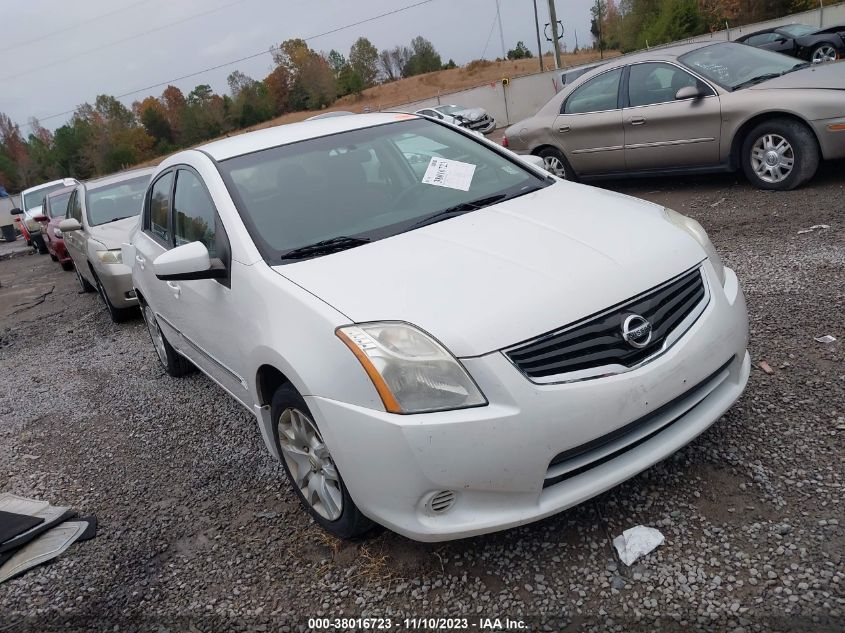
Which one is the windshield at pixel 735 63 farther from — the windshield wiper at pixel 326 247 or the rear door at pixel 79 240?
the rear door at pixel 79 240

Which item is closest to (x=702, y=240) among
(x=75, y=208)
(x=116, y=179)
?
(x=116, y=179)

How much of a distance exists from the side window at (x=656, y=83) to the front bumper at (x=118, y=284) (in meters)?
5.70

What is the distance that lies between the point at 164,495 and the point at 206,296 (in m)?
1.06

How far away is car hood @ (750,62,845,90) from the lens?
20.8ft

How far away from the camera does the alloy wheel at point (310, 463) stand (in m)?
2.70

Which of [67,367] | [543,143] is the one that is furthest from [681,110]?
[67,367]

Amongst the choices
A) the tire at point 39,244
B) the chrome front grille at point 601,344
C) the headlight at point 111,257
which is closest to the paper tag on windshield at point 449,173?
the chrome front grille at point 601,344

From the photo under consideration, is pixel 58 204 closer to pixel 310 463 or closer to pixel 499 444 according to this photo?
pixel 310 463

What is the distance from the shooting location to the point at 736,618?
2135 millimetres

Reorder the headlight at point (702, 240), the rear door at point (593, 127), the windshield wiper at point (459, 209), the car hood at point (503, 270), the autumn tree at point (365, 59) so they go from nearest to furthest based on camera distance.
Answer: the car hood at point (503, 270) → the headlight at point (702, 240) → the windshield wiper at point (459, 209) → the rear door at point (593, 127) → the autumn tree at point (365, 59)

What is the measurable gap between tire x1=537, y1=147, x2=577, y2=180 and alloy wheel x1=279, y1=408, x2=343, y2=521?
6.40 meters

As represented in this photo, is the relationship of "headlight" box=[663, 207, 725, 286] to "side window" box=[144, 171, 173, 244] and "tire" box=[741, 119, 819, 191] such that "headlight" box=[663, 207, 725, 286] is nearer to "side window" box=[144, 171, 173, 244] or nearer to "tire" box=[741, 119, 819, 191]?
"side window" box=[144, 171, 173, 244]

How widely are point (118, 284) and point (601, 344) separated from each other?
6013 millimetres

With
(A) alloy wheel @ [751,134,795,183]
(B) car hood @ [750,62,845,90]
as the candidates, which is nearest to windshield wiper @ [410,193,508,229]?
(A) alloy wheel @ [751,134,795,183]
